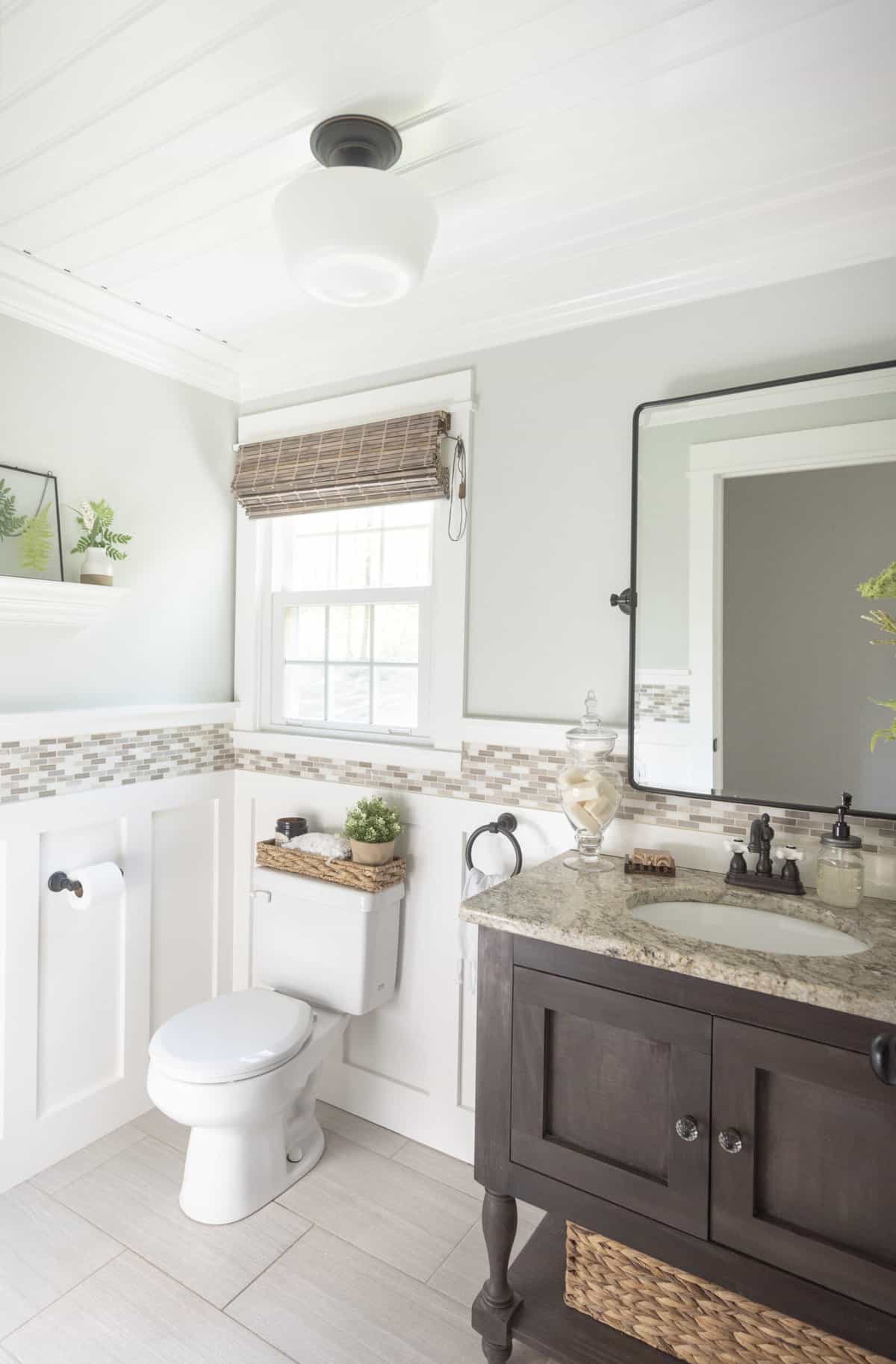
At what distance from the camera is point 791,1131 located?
1.21 metres

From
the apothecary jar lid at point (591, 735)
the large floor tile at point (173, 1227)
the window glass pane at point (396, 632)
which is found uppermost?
the window glass pane at point (396, 632)

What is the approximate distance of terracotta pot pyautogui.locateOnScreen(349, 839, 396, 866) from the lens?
2143 millimetres

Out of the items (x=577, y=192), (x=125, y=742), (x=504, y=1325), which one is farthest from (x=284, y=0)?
(x=504, y=1325)

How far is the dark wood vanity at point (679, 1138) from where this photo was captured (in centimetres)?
116

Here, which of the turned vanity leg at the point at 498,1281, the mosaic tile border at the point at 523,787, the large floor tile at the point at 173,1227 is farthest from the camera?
Answer: the large floor tile at the point at 173,1227

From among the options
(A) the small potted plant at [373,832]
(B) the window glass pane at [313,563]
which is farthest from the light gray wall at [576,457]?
(B) the window glass pane at [313,563]

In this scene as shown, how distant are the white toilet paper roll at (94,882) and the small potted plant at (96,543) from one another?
31.2 inches

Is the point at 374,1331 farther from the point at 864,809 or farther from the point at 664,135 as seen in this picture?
the point at 664,135

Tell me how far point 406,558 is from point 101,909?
1.39 metres

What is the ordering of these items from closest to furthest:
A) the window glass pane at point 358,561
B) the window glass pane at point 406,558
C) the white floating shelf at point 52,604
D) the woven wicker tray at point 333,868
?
1. the white floating shelf at point 52,604
2. the woven wicker tray at point 333,868
3. the window glass pane at point 406,558
4. the window glass pane at point 358,561

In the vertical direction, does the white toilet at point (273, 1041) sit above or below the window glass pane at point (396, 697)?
below

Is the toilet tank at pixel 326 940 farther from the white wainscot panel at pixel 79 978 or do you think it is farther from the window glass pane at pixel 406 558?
the window glass pane at pixel 406 558

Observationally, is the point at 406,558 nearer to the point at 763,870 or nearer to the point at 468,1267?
the point at 763,870

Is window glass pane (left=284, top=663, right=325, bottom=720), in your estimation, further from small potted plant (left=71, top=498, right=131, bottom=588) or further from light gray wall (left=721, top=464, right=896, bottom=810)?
light gray wall (left=721, top=464, right=896, bottom=810)
